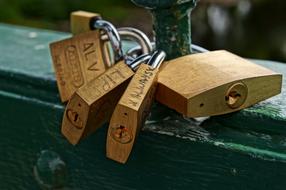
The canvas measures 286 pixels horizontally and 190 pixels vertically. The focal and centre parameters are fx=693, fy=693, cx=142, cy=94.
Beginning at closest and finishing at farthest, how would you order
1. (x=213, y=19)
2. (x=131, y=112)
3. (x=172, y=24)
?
(x=131, y=112), (x=172, y=24), (x=213, y=19)

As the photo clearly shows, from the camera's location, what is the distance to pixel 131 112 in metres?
0.74

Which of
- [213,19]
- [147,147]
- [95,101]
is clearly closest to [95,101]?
[95,101]

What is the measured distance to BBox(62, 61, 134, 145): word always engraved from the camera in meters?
0.78

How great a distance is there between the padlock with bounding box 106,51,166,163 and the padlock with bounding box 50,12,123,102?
0.12 m

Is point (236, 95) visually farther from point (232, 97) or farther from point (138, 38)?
point (138, 38)

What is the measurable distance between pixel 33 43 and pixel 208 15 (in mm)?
6813

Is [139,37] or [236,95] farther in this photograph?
[139,37]

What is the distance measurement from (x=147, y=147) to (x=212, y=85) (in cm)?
13

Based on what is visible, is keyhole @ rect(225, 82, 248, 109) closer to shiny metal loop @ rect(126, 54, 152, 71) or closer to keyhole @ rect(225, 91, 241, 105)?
keyhole @ rect(225, 91, 241, 105)

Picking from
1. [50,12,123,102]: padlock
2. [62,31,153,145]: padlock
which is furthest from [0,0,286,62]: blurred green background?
[62,31,153,145]: padlock

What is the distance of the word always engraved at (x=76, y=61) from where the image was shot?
892 millimetres

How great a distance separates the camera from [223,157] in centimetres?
79

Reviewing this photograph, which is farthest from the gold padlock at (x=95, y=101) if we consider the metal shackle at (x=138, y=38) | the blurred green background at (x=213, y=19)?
the blurred green background at (x=213, y=19)

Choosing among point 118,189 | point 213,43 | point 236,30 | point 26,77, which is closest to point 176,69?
point 118,189
